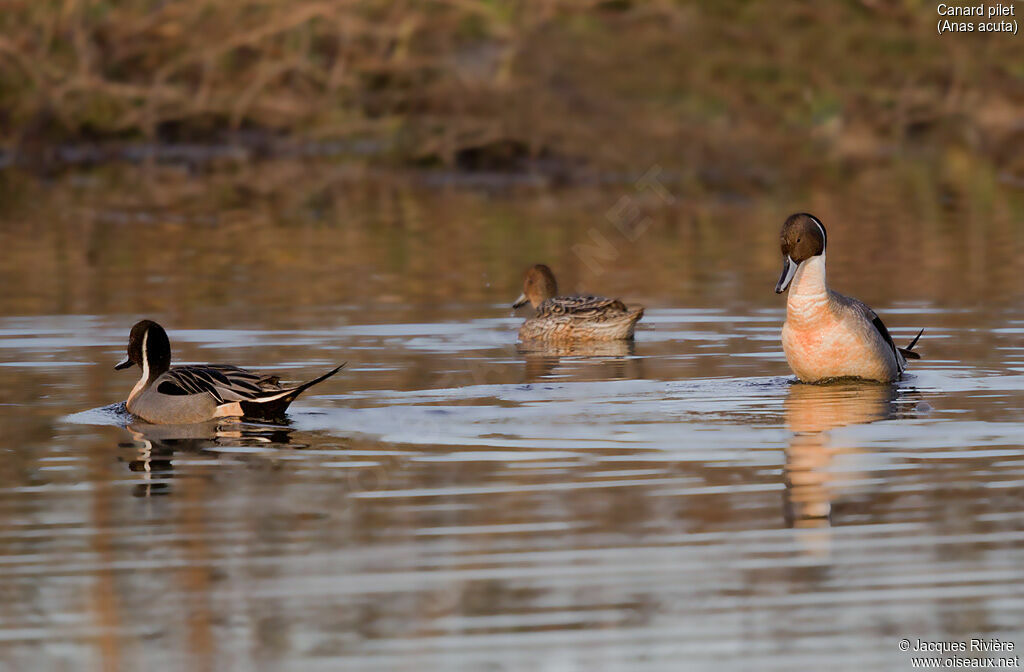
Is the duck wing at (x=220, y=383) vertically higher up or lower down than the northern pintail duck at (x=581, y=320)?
lower down

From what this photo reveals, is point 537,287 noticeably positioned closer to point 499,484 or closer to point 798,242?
point 798,242

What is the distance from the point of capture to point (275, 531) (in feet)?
23.5

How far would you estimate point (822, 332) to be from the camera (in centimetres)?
1054

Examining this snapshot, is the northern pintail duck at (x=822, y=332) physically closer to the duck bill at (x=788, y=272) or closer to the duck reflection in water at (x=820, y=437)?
the duck bill at (x=788, y=272)

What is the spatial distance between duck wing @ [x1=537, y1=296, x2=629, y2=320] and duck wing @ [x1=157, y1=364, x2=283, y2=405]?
4064 millimetres

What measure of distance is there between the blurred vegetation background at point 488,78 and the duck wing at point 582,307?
16.1 metres

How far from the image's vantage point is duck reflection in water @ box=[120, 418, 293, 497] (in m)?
8.72

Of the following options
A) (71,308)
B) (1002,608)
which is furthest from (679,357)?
(1002,608)

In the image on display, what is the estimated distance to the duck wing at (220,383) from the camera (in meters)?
9.70

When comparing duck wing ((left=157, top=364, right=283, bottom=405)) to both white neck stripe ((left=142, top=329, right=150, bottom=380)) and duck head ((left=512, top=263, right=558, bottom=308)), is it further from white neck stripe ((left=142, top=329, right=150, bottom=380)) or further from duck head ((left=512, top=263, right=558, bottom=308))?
duck head ((left=512, top=263, right=558, bottom=308))

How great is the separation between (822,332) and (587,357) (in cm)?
255

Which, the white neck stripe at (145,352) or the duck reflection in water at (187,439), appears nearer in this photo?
the duck reflection in water at (187,439)

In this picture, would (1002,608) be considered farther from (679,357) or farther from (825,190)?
(825,190)

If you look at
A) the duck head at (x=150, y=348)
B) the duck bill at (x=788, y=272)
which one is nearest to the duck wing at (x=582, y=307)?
the duck bill at (x=788, y=272)
